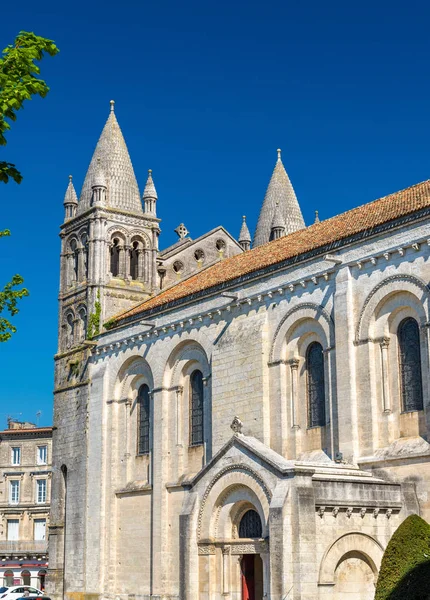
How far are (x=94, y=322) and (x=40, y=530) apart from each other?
29.6 meters

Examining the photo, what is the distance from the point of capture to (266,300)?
120ft

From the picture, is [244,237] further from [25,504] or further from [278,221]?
[25,504]

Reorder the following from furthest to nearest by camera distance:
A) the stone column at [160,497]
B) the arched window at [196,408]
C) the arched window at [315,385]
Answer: the arched window at [196,408] < the stone column at [160,497] < the arched window at [315,385]

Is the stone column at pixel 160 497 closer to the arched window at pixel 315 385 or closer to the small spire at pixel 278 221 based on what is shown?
the arched window at pixel 315 385

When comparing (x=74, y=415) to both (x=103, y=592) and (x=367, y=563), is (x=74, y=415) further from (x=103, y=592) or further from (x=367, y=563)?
(x=367, y=563)

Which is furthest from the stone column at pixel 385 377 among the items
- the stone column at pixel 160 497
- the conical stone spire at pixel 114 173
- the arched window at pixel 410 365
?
the conical stone spire at pixel 114 173

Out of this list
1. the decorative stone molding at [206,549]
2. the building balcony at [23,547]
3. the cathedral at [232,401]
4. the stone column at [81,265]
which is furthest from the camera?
the building balcony at [23,547]

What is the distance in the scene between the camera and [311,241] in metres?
37.4

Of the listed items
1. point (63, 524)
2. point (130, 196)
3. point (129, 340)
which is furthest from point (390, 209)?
point (63, 524)

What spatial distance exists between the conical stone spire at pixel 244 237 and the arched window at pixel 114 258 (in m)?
10.3

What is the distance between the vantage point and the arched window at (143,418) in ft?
143

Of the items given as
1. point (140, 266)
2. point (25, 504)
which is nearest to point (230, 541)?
point (140, 266)

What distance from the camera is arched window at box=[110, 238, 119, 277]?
50091 millimetres

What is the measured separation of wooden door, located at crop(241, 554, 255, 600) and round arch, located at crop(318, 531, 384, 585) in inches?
Answer: 182
